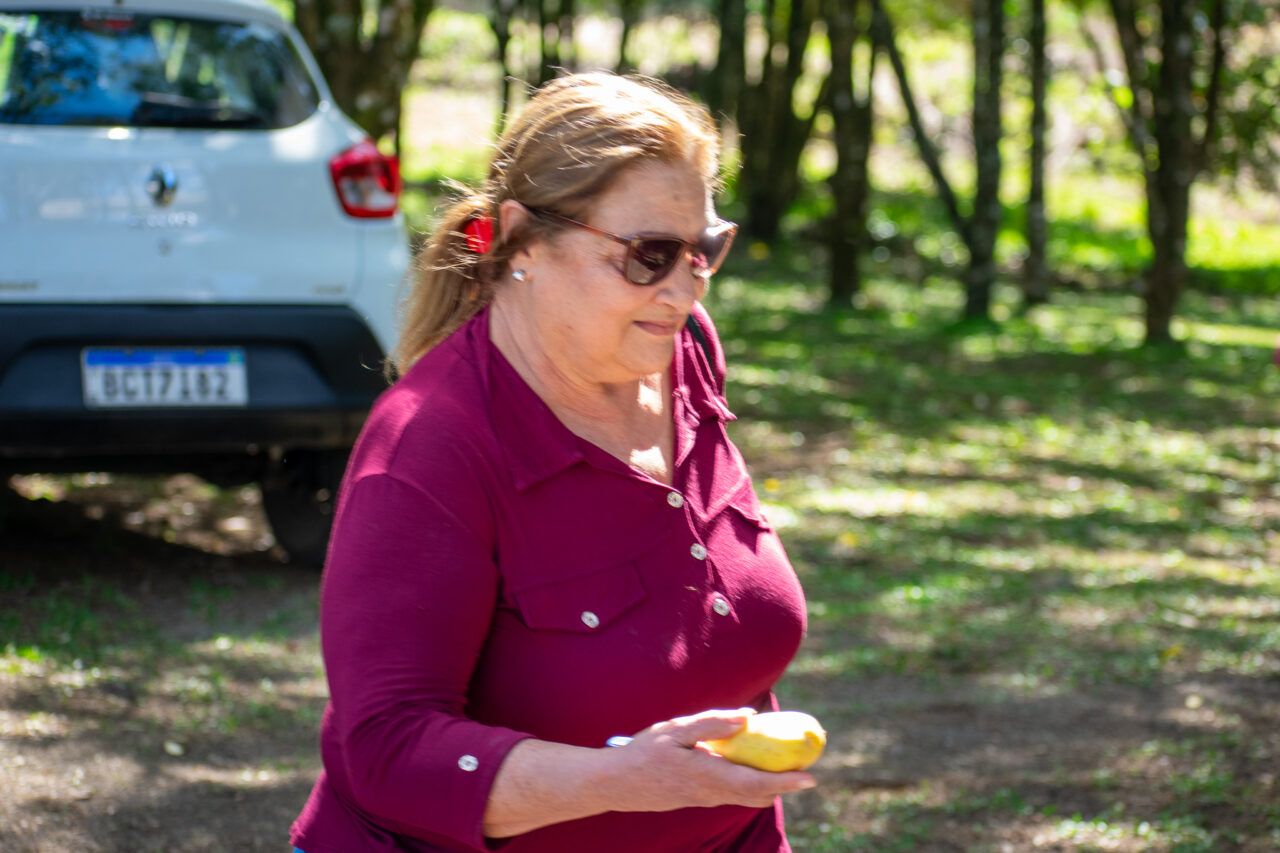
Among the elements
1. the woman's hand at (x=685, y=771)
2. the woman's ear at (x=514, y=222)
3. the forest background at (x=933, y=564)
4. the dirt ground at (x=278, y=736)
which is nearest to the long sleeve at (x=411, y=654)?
the woman's hand at (x=685, y=771)

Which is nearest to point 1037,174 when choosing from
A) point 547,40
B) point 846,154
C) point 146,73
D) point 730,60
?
point 846,154

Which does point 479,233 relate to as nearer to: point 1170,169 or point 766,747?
point 766,747

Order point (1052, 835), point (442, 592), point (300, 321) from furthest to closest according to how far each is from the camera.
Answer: point (300, 321) < point (1052, 835) < point (442, 592)

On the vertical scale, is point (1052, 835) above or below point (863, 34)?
below

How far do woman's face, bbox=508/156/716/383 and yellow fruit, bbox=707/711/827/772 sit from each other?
550 mm

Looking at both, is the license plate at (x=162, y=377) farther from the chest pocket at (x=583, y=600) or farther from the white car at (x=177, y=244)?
the chest pocket at (x=583, y=600)

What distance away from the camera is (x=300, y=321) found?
16.4ft

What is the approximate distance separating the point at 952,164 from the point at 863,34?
8276 millimetres

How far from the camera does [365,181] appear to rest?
518 centimetres

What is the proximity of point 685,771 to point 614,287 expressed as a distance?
66 centimetres

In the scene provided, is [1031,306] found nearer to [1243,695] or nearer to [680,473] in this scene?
A: [1243,695]

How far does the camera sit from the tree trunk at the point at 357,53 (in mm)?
8742

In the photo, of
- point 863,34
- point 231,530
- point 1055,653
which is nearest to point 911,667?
point 1055,653

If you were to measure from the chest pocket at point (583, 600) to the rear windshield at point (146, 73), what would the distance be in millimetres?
3698
